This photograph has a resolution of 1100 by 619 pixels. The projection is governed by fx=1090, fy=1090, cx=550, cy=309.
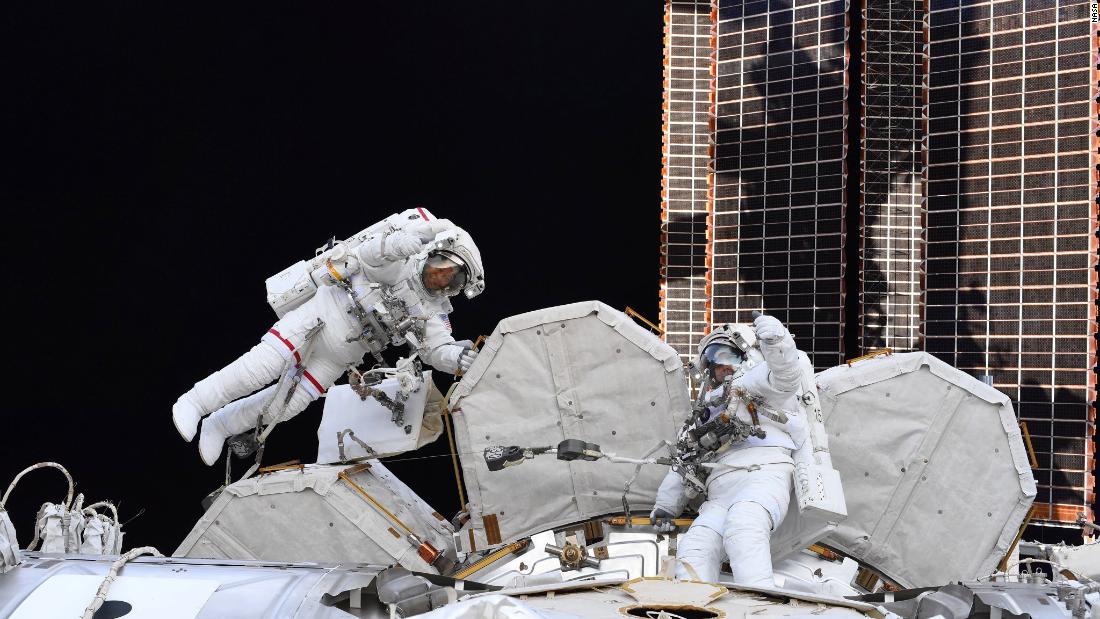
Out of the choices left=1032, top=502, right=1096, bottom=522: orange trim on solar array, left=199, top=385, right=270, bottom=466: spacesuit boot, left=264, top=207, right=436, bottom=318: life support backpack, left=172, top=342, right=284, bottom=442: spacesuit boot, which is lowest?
left=1032, top=502, right=1096, bottom=522: orange trim on solar array

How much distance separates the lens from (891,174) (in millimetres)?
7266

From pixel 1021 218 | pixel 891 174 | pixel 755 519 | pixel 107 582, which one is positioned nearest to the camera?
pixel 107 582

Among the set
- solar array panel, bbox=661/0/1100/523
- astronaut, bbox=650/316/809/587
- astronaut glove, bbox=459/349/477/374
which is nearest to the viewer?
astronaut, bbox=650/316/809/587

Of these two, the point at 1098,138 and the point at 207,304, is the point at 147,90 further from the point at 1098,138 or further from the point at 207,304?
the point at 1098,138

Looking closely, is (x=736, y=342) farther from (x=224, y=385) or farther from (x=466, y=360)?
(x=224, y=385)

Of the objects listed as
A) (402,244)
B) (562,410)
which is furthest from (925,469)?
(402,244)

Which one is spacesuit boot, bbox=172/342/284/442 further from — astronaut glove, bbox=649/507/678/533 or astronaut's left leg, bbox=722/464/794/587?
astronaut's left leg, bbox=722/464/794/587

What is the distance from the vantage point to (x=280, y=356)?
17.8ft

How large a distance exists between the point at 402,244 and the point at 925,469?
2590 millimetres

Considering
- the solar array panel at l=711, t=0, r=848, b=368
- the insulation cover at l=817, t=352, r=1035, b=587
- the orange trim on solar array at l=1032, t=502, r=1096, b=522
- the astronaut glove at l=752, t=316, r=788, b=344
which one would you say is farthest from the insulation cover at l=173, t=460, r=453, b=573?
the orange trim on solar array at l=1032, t=502, r=1096, b=522

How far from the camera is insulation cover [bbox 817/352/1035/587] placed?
4637 millimetres

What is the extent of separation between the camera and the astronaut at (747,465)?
4.11 m

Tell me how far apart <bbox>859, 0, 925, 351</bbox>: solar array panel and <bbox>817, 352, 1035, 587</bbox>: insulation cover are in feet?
7.57

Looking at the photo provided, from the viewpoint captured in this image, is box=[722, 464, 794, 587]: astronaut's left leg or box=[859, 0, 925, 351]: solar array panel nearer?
box=[722, 464, 794, 587]: astronaut's left leg
